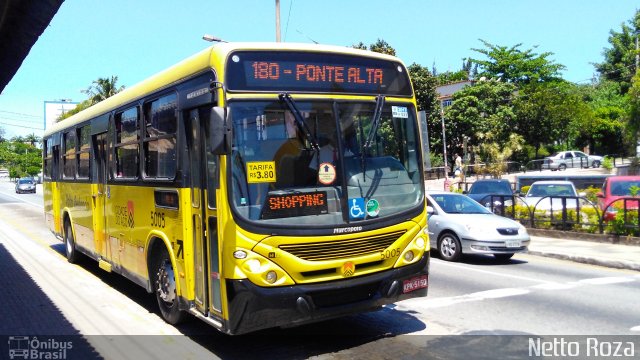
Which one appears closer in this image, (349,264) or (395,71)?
(349,264)

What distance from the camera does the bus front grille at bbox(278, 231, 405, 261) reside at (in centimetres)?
510

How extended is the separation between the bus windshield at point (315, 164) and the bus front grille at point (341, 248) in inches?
8.0

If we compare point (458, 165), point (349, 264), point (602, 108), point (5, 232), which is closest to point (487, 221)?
point (349, 264)

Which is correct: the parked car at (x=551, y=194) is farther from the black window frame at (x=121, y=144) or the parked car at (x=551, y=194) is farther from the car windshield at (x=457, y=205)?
the black window frame at (x=121, y=144)

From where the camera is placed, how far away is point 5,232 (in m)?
18.3

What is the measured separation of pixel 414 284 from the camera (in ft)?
19.3

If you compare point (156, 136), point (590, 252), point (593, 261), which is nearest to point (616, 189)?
point (590, 252)

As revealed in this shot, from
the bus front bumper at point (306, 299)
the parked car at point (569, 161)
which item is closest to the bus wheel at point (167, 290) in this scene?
the bus front bumper at point (306, 299)

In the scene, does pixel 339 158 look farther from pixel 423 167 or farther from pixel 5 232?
pixel 5 232

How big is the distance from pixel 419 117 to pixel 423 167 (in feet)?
1.88

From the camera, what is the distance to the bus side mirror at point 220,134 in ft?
15.7

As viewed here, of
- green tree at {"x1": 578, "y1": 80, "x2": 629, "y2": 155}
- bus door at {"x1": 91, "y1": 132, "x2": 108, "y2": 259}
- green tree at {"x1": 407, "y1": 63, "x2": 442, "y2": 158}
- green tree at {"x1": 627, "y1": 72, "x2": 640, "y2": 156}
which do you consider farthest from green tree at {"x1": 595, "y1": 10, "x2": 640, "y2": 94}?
bus door at {"x1": 91, "y1": 132, "x2": 108, "y2": 259}

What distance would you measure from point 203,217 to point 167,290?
1.66 m

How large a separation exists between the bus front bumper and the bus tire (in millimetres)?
1653
